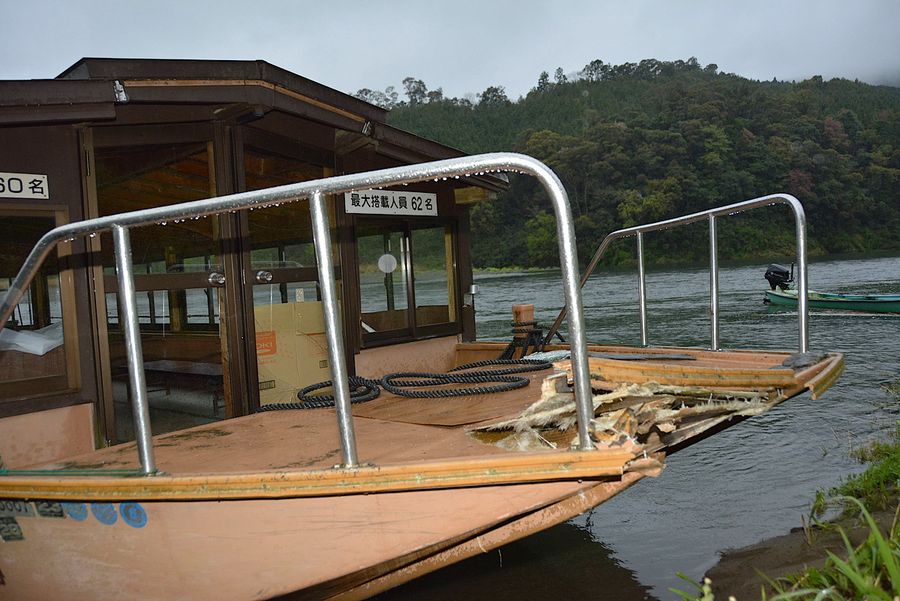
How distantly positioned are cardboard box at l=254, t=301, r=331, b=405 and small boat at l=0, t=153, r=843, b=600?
1.49 meters

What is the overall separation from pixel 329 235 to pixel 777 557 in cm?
320

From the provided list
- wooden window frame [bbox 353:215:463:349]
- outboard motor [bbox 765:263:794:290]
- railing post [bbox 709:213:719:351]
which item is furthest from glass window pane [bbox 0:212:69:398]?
outboard motor [bbox 765:263:794:290]

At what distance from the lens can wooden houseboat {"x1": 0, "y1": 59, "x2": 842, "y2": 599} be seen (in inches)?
94.0

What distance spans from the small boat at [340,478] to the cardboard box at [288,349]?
1.49 meters

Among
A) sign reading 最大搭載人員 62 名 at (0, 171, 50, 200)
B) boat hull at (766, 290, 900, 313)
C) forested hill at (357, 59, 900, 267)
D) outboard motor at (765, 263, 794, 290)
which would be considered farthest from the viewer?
forested hill at (357, 59, 900, 267)

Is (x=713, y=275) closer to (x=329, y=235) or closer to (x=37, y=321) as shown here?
(x=329, y=235)

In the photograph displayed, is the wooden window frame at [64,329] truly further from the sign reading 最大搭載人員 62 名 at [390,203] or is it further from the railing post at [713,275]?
the railing post at [713,275]

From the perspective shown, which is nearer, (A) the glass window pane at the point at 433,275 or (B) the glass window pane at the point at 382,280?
(B) the glass window pane at the point at 382,280

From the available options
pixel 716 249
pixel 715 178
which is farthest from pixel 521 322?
pixel 715 178

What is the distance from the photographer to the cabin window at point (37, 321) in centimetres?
393

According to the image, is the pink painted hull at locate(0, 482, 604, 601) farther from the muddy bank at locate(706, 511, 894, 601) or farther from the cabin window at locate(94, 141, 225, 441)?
the muddy bank at locate(706, 511, 894, 601)

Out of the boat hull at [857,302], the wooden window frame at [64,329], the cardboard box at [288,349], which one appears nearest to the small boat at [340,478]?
the wooden window frame at [64,329]

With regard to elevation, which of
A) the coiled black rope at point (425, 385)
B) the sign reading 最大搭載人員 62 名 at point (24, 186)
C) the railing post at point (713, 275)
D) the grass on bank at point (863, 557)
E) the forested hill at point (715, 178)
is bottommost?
the grass on bank at point (863, 557)

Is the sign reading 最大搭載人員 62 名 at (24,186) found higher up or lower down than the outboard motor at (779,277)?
higher up
